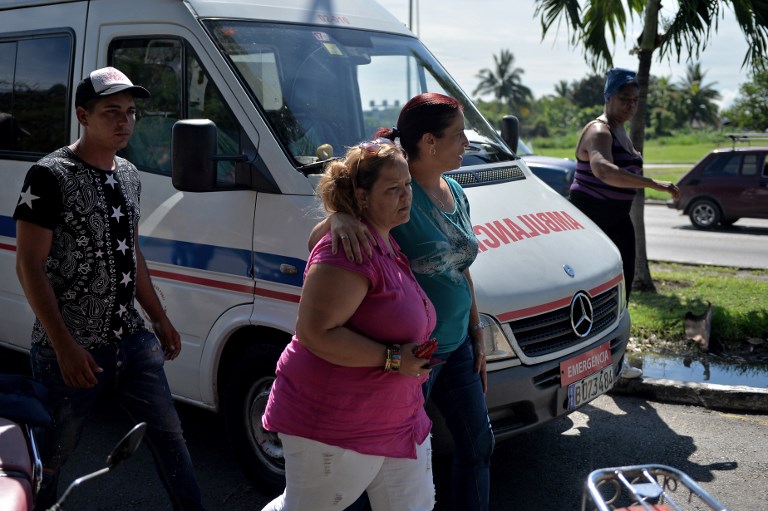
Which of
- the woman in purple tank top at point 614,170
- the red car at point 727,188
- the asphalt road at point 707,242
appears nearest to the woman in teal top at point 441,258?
the woman in purple tank top at point 614,170

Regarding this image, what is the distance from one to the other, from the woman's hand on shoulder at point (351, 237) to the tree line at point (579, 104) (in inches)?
2339

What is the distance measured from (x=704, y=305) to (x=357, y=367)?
19.0 ft

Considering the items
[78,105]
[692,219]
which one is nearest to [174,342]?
[78,105]

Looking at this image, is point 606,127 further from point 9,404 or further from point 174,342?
point 9,404

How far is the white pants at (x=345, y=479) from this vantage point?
2.76 metres

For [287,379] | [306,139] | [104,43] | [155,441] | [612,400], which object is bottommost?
[612,400]

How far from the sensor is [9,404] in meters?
2.56

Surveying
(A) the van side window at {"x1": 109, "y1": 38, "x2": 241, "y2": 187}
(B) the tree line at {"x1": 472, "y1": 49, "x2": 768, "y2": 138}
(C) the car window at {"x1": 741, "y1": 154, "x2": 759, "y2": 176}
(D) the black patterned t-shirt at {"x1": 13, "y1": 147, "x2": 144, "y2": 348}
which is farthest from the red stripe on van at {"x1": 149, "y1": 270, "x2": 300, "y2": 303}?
(B) the tree line at {"x1": 472, "y1": 49, "x2": 768, "y2": 138}

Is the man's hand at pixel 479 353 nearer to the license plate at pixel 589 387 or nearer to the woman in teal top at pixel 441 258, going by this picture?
the woman in teal top at pixel 441 258

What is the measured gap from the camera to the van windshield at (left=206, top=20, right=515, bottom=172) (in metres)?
4.38

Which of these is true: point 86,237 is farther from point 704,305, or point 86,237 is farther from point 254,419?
point 704,305

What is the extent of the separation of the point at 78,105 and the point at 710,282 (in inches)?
289

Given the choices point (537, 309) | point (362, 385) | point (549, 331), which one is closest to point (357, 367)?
point (362, 385)

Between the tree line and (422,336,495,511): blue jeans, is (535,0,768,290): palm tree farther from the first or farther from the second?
the tree line
